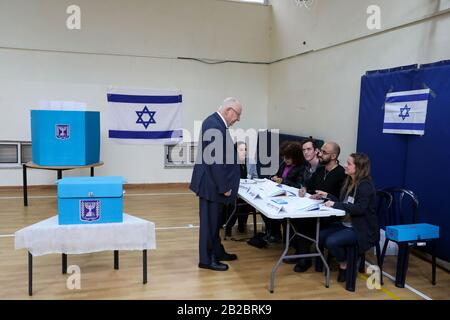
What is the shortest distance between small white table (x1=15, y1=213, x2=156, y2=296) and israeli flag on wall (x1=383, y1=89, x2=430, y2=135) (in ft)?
8.30

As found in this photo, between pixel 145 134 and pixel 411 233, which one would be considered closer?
pixel 411 233

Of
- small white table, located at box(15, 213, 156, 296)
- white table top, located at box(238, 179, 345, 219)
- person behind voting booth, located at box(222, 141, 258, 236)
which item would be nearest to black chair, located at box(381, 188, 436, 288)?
white table top, located at box(238, 179, 345, 219)

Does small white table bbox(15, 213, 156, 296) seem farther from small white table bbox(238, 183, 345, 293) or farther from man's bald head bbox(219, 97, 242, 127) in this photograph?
man's bald head bbox(219, 97, 242, 127)

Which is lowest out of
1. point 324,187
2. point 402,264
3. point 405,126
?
point 402,264

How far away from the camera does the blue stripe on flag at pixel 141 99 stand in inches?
261

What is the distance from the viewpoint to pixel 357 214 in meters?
2.87

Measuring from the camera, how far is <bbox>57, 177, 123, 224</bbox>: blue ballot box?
8.56 feet

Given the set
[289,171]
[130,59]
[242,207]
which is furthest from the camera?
[130,59]

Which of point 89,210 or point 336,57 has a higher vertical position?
point 336,57

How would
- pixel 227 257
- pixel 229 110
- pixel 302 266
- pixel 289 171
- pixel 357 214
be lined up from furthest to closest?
pixel 289 171, pixel 227 257, pixel 302 266, pixel 229 110, pixel 357 214

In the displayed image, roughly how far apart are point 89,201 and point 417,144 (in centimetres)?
287

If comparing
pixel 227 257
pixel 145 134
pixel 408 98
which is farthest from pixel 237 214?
pixel 145 134

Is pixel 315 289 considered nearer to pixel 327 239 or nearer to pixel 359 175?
pixel 327 239

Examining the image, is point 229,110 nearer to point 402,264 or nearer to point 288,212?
point 288,212
